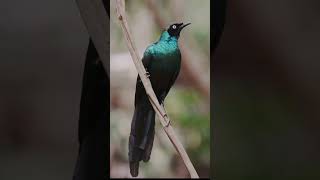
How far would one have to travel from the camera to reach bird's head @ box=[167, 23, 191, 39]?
5.69 ft

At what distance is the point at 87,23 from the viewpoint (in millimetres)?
1784

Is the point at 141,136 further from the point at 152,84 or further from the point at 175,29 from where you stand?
the point at 175,29

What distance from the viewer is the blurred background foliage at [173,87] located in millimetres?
1732

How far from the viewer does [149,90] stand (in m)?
1.75

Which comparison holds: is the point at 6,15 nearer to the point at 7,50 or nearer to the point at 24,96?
the point at 7,50

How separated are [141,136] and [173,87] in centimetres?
Result: 22

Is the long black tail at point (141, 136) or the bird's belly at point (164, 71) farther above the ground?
the bird's belly at point (164, 71)

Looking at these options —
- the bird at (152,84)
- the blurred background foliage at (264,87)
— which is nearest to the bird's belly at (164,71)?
the bird at (152,84)

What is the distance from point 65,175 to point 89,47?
50cm

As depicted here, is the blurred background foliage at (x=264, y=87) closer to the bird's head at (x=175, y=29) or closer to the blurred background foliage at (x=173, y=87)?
the blurred background foliage at (x=173, y=87)

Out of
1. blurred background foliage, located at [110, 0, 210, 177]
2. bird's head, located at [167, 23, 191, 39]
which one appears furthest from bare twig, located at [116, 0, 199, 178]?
bird's head, located at [167, 23, 191, 39]

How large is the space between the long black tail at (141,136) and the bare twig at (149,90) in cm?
4

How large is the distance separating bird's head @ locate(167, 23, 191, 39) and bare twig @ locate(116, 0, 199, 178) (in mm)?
147

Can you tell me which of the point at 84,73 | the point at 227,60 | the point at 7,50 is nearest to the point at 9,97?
the point at 7,50
